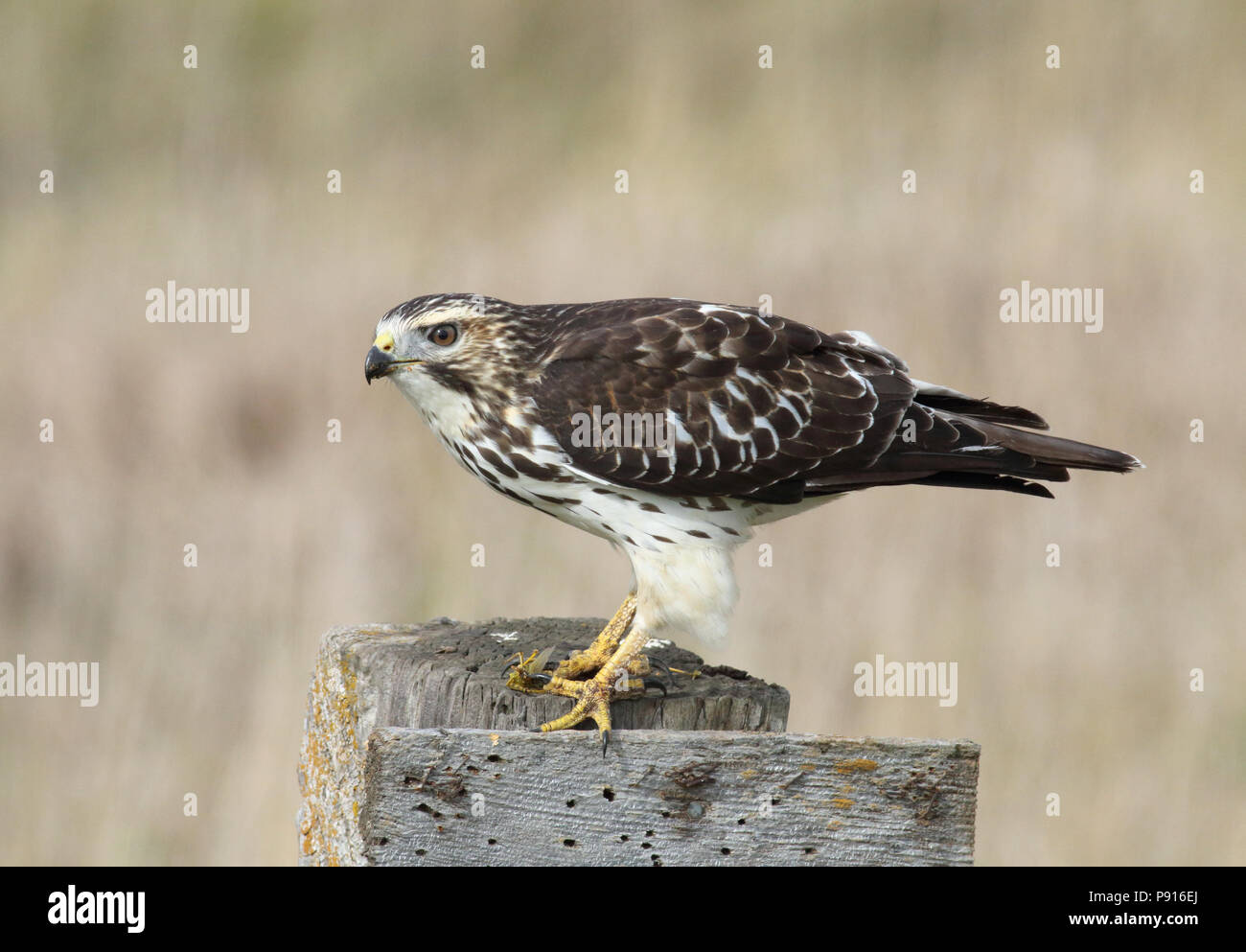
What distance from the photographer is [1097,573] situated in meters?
7.53

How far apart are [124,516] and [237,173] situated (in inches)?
115

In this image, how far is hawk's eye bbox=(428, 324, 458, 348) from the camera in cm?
518

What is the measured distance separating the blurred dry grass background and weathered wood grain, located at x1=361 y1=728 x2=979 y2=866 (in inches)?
138

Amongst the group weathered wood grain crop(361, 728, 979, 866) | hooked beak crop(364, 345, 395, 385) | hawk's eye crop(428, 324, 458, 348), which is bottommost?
weathered wood grain crop(361, 728, 979, 866)

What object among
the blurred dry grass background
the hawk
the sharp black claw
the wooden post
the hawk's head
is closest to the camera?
the wooden post

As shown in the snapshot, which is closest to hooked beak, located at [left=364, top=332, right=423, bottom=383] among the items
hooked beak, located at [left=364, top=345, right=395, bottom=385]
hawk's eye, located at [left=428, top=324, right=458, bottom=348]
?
hooked beak, located at [left=364, top=345, right=395, bottom=385]

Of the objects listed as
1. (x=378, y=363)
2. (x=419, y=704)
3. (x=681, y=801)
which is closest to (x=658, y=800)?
(x=681, y=801)

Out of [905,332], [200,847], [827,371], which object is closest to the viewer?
[827,371]

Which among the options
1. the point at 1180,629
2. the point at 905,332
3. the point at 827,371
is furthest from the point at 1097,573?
the point at 827,371

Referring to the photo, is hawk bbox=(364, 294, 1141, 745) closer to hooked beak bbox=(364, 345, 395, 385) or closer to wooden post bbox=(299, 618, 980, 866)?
Result: hooked beak bbox=(364, 345, 395, 385)

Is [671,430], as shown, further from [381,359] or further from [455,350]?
[381,359]

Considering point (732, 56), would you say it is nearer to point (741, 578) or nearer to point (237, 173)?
point (237, 173)

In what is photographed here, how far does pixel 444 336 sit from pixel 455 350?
0.07 metres

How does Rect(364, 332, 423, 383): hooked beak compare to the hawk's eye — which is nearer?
Rect(364, 332, 423, 383): hooked beak
